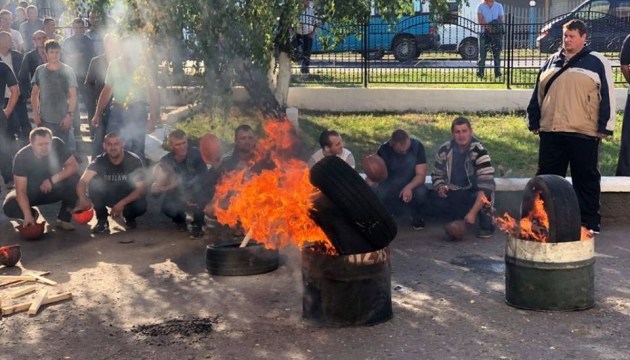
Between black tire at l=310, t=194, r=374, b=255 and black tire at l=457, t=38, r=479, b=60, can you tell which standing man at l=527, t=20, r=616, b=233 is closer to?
black tire at l=310, t=194, r=374, b=255

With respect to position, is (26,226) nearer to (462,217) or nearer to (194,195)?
(194,195)

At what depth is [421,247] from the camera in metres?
8.38

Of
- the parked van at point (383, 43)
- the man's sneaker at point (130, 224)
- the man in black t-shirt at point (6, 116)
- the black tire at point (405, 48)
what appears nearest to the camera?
the man's sneaker at point (130, 224)

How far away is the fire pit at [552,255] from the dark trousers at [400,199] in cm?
285

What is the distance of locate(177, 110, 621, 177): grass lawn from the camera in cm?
1144

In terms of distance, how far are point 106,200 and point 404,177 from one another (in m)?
3.34

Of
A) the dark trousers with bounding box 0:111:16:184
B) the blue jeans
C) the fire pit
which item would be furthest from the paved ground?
the dark trousers with bounding box 0:111:16:184

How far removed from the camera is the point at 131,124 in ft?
35.8

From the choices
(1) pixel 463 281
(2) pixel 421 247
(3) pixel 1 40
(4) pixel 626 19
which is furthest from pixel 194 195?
(4) pixel 626 19

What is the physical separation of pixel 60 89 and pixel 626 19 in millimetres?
12209

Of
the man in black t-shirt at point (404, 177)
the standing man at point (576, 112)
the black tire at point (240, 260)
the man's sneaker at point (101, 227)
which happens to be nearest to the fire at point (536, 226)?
the standing man at point (576, 112)

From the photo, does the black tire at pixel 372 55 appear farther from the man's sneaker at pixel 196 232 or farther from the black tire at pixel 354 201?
the black tire at pixel 354 201

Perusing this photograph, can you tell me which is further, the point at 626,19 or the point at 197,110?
the point at 626,19

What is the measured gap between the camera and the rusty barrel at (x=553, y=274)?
610 cm
